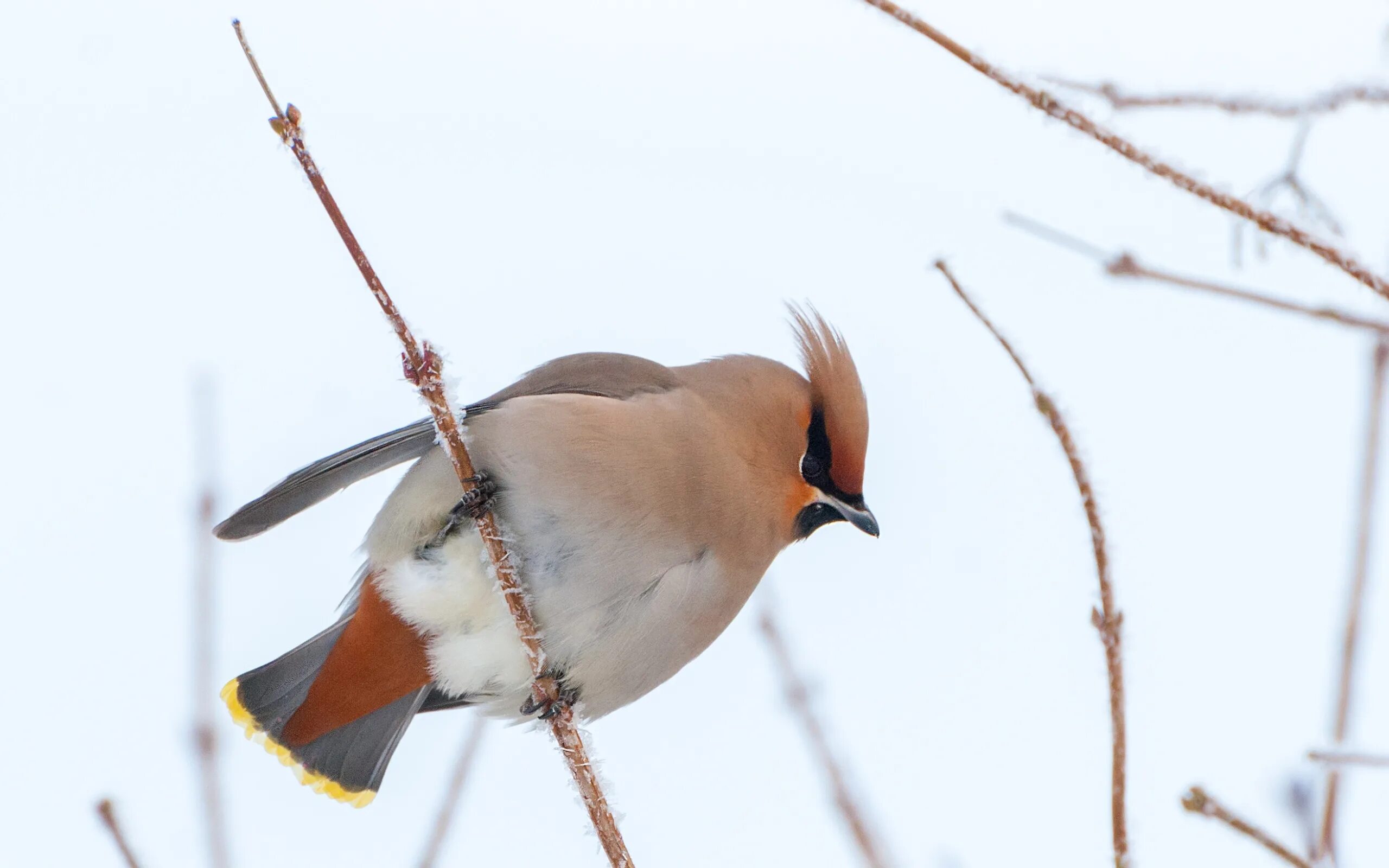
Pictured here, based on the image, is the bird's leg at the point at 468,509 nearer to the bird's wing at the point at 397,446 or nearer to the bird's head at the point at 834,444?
the bird's wing at the point at 397,446

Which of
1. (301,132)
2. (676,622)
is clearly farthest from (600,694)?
(301,132)

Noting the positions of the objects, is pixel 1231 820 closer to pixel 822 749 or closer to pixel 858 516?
pixel 822 749

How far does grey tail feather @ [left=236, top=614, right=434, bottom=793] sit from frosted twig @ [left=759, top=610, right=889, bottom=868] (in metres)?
1.71

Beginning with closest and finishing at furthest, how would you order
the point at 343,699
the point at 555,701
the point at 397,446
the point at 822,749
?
the point at 822,749 → the point at 555,701 → the point at 397,446 → the point at 343,699

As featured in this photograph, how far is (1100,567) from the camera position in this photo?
4.62 ft

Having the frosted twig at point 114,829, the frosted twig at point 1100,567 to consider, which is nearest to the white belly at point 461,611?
the frosted twig at point 114,829

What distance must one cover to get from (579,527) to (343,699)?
0.81 m

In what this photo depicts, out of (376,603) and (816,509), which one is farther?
(816,509)

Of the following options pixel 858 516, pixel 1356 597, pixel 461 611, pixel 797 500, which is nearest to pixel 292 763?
pixel 461 611

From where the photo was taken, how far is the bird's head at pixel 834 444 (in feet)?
11.8

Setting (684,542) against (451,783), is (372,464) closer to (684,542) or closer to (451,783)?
(684,542)

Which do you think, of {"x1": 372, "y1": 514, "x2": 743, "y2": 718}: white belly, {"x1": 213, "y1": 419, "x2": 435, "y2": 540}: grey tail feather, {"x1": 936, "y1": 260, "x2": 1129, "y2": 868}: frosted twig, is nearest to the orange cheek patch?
{"x1": 372, "y1": 514, "x2": 743, "y2": 718}: white belly

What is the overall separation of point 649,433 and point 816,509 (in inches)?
22.9

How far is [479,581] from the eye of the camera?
3172mm
